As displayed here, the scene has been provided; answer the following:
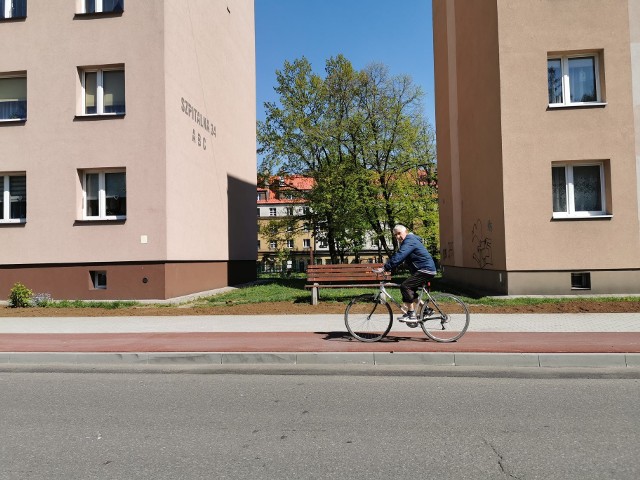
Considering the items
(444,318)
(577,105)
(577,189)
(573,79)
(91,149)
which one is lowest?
(444,318)

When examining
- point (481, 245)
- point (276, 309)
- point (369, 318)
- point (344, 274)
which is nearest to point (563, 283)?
point (481, 245)

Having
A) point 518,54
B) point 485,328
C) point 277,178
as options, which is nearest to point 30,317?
point 485,328

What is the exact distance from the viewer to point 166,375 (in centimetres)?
648

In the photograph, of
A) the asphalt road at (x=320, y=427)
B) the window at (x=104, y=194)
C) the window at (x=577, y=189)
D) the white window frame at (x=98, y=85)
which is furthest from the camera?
the white window frame at (x=98, y=85)

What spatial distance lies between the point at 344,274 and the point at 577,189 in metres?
6.70

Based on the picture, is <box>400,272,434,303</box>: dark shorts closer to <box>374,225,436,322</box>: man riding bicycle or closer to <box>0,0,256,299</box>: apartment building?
<box>374,225,436,322</box>: man riding bicycle

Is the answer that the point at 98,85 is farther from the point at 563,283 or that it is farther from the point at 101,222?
the point at 563,283

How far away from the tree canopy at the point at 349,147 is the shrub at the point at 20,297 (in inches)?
692

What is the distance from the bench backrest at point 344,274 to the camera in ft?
41.6

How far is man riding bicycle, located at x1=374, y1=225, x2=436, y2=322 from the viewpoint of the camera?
751 centimetres

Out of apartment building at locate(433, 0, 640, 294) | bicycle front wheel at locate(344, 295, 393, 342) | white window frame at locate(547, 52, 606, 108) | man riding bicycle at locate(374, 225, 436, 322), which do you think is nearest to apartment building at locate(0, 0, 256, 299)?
bicycle front wheel at locate(344, 295, 393, 342)

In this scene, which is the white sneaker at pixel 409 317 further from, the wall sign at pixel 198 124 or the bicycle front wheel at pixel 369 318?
the wall sign at pixel 198 124

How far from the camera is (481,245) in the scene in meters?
15.5

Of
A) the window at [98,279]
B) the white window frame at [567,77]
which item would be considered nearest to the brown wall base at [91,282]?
the window at [98,279]
